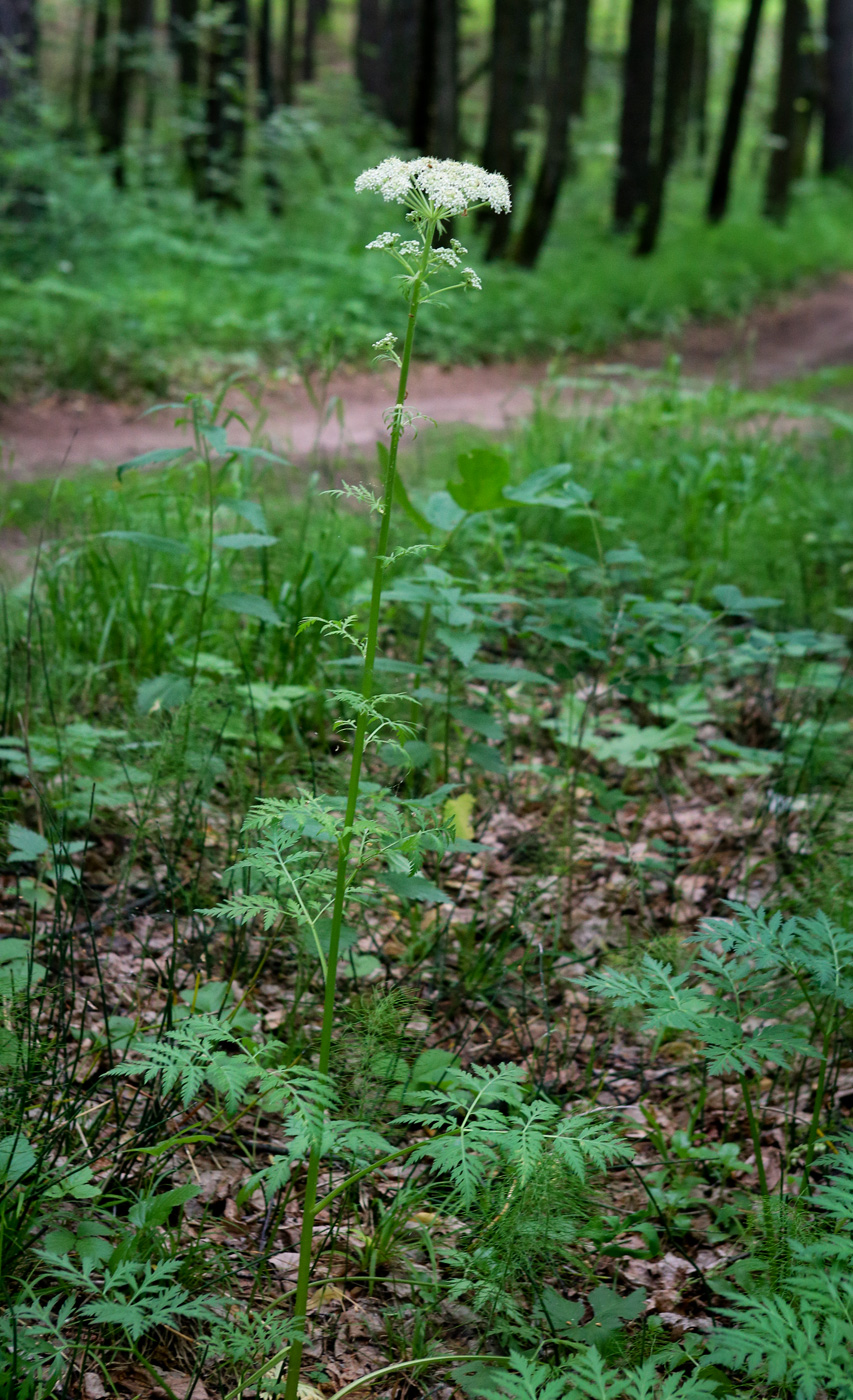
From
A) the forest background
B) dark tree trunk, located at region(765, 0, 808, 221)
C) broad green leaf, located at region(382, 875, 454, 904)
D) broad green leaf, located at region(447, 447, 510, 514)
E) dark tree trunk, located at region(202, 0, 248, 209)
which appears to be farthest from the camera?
dark tree trunk, located at region(765, 0, 808, 221)

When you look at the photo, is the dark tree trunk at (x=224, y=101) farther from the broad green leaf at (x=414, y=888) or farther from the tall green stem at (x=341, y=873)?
the tall green stem at (x=341, y=873)

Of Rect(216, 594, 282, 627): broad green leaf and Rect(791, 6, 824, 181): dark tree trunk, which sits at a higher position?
Rect(791, 6, 824, 181): dark tree trunk

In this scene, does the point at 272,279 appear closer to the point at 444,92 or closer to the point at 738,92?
the point at 444,92

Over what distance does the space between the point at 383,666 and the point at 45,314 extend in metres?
6.91

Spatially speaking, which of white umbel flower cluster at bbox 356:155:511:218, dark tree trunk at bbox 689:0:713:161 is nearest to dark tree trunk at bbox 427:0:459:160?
white umbel flower cluster at bbox 356:155:511:218

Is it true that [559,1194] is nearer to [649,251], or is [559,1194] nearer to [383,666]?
[383,666]

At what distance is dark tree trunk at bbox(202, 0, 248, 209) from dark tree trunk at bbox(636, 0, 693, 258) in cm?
565

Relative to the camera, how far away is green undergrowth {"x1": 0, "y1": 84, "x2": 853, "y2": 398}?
27.1ft

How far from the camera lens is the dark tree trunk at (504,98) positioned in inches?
506

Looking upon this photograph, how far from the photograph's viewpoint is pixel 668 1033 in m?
2.56

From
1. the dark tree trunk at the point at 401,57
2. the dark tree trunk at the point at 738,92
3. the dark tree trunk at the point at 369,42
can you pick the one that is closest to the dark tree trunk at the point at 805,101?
the dark tree trunk at the point at 738,92

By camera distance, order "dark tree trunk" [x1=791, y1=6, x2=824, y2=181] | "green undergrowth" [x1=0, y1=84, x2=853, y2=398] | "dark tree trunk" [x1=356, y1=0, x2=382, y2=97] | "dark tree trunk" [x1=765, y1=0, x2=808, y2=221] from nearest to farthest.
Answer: "green undergrowth" [x1=0, y1=84, x2=853, y2=398] < "dark tree trunk" [x1=765, y1=0, x2=808, y2=221] < "dark tree trunk" [x1=791, y1=6, x2=824, y2=181] < "dark tree trunk" [x1=356, y1=0, x2=382, y2=97]

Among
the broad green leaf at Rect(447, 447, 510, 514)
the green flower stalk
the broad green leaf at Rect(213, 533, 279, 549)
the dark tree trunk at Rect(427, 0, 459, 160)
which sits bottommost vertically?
the broad green leaf at Rect(213, 533, 279, 549)

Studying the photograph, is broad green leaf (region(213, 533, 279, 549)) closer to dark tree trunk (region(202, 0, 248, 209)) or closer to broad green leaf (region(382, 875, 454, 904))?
broad green leaf (region(382, 875, 454, 904))
